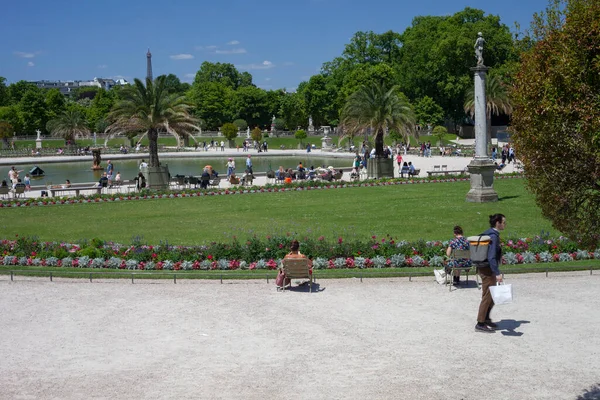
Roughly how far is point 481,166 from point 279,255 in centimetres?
1192

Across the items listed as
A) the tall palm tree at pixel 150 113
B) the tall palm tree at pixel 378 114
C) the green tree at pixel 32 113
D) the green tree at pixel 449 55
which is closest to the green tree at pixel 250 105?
the green tree at pixel 449 55

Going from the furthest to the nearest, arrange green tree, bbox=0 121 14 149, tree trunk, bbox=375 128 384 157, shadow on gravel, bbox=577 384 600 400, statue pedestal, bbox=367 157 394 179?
green tree, bbox=0 121 14 149, tree trunk, bbox=375 128 384 157, statue pedestal, bbox=367 157 394 179, shadow on gravel, bbox=577 384 600 400

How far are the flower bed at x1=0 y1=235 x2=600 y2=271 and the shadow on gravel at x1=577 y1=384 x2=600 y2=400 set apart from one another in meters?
6.34

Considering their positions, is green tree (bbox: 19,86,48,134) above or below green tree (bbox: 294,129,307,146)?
above

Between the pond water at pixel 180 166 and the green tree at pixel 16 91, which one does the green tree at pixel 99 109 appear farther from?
the pond water at pixel 180 166

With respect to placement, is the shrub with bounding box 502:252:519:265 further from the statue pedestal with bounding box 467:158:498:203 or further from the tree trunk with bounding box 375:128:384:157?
the tree trunk with bounding box 375:128:384:157

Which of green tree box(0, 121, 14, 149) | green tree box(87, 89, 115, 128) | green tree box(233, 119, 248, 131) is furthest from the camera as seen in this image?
green tree box(87, 89, 115, 128)

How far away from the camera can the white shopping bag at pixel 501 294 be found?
914cm

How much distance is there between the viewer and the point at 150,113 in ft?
111

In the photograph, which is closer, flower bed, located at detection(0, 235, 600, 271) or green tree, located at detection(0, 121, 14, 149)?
flower bed, located at detection(0, 235, 600, 271)

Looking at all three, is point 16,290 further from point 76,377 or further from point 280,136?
point 280,136

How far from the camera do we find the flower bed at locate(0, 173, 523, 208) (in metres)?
27.7

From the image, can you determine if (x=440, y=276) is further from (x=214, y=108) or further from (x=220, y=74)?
(x=220, y=74)

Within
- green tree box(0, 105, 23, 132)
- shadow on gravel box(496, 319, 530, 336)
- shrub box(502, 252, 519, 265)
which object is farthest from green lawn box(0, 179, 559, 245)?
green tree box(0, 105, 23, 132)
